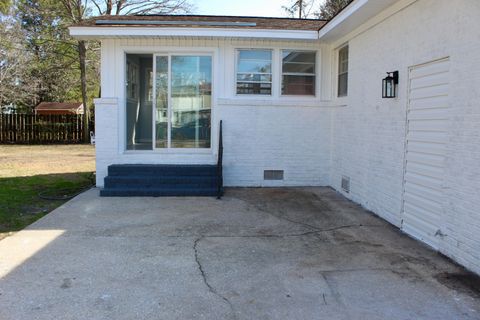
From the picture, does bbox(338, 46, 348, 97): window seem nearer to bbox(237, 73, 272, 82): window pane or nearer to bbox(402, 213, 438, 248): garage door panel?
bbox(237, 73, 272, 82): window pane

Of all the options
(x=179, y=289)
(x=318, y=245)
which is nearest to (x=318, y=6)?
(x=318, y=245)

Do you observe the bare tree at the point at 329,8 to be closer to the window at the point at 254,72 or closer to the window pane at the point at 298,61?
the window pane at the point at 298,61

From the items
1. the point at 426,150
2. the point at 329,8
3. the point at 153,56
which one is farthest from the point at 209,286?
the point at 329,8

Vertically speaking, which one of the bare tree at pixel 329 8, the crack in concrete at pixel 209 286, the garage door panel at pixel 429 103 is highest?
the bare tree at pixel 329 8

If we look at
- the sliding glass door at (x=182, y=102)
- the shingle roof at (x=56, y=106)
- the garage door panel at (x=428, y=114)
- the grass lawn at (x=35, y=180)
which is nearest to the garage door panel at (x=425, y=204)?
the garage door panel at (x=428, y=114)

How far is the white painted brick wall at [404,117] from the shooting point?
4.33 metres

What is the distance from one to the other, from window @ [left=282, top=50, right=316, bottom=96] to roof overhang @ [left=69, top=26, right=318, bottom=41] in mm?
666

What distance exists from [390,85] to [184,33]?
413 centimetres

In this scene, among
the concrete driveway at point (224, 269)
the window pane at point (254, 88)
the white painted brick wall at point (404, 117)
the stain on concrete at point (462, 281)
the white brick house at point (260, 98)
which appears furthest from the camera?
the window pane at point (254, 88)

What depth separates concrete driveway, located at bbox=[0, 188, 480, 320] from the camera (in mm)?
3471

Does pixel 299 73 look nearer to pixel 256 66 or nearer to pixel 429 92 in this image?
pixel 256 66

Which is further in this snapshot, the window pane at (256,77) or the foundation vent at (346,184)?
the window pane at (256,77)

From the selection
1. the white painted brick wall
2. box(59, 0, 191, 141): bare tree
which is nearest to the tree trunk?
box(59, 0, 191, 141): bare tree

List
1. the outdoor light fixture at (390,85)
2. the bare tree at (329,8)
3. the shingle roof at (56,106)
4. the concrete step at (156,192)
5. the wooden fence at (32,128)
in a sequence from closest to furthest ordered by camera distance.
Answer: the outdoor light fixture at (390,85) → the concrete step at (156,192) → the wooden fence at (32,128) → the bare tree at (329,8) → the shingle roof at (56,106)
